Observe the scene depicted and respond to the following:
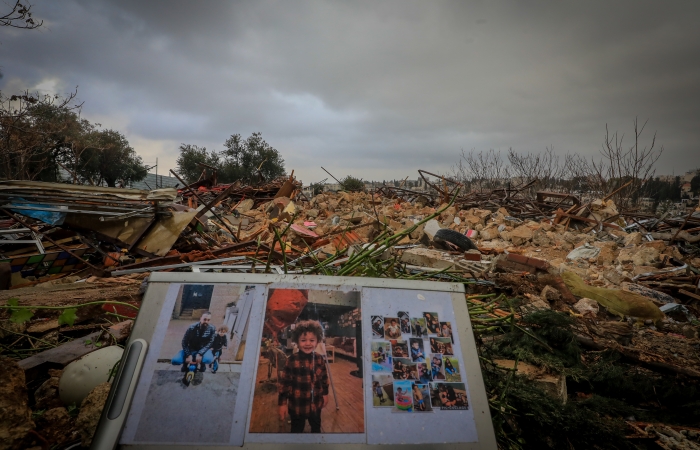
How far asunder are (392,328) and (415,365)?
13 centimetres

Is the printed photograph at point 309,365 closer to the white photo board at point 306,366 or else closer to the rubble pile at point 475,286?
the white photo board at point 306,366

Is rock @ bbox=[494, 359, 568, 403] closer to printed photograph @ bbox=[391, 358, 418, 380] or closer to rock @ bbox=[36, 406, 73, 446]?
printed photograph @ bbox=[391, 358, 418, 380]

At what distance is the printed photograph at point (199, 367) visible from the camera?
3.13 ft

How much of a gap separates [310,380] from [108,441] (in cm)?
52

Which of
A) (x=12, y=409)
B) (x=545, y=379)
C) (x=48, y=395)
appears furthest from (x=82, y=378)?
(x=545, y=379)

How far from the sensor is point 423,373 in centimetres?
108

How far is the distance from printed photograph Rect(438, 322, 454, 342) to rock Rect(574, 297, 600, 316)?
385cm

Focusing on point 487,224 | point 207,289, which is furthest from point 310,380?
point 487,224

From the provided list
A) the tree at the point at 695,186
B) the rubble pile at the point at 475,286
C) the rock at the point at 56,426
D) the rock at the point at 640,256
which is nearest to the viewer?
the rock at the point at 56,426

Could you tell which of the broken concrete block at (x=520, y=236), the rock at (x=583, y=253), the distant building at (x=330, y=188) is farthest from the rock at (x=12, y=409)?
the distant building at (x=330, y=188)

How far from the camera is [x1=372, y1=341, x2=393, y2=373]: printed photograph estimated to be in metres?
1.07

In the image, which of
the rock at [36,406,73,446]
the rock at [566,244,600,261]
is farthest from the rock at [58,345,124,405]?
the rock at [566,244,600,261]

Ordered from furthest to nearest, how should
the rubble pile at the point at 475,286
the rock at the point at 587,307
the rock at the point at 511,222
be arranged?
1. the rock at the point at 511,222
2. the rock at the point at 587,307
3. the rubble pile at the point at 475,286

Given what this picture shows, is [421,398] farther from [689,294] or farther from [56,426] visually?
[689,294]
